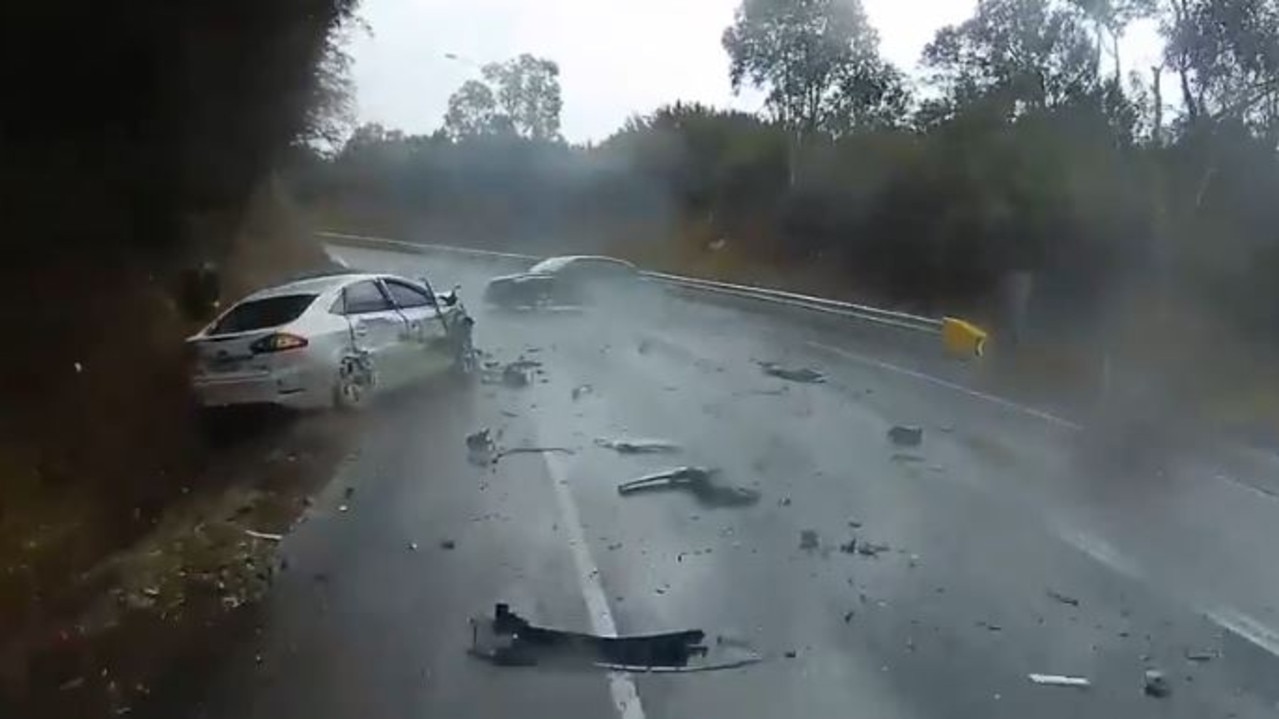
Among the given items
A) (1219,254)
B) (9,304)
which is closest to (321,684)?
(9,304)

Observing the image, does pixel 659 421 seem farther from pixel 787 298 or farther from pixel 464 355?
pixel 787 298

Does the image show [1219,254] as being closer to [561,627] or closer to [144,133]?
[144,133]

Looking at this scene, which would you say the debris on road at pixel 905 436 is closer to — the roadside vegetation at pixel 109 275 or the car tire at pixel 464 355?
the roadside vegetation at pixel 109 275

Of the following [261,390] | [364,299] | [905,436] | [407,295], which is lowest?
[905,436]

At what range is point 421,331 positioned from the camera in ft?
69.2

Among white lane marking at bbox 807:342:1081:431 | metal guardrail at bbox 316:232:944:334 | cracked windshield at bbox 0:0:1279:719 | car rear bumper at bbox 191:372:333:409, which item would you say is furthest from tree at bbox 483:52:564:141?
car rear bumper at bbox 191:372:333:409

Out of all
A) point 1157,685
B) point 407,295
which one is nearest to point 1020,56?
point 407,295

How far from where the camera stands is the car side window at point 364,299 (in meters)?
19.1

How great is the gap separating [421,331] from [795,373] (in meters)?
7.08

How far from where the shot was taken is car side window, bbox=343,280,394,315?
19109mm

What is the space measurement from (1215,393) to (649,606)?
20543mm

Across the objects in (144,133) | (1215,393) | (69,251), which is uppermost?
(144,133)

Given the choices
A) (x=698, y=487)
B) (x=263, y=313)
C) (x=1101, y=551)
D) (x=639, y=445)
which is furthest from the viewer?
(x=263, y=313)

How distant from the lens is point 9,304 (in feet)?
62.6
